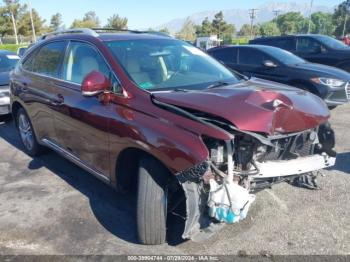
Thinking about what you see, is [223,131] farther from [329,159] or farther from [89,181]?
[89,181]

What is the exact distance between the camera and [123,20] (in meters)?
68.1

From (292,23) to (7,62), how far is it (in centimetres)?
10781

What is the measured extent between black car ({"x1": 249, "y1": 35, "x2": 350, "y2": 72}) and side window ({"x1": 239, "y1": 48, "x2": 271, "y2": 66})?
3.53m

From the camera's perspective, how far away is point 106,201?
4207 mm

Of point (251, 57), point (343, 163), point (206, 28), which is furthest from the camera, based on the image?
point (206, 28)

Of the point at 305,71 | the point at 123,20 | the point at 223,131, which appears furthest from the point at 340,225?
the point at 123,20

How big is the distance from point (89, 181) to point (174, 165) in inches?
87.8

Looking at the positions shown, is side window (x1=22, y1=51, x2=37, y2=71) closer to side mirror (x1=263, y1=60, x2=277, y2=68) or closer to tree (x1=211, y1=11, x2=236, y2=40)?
side mirror (x1=263, y1=60, x2=277, y2=68)

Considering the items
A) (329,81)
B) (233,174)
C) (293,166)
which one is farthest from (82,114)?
(329,81)

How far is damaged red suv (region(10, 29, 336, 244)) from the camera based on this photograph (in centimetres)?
280

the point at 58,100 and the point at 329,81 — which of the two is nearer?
the point at 58,100

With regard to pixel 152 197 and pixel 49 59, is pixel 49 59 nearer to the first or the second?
pixel 49 59

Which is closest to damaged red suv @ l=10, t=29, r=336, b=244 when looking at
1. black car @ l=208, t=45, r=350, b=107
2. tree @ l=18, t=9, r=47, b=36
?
black car @ l=208, t=45, r=350, b=107

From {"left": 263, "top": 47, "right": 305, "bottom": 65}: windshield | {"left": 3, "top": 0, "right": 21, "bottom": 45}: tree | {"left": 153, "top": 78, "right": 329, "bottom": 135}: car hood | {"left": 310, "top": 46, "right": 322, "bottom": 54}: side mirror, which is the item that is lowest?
{"left": 310, "top": 46, "right": 322, "bottom": 54}: side mirror
